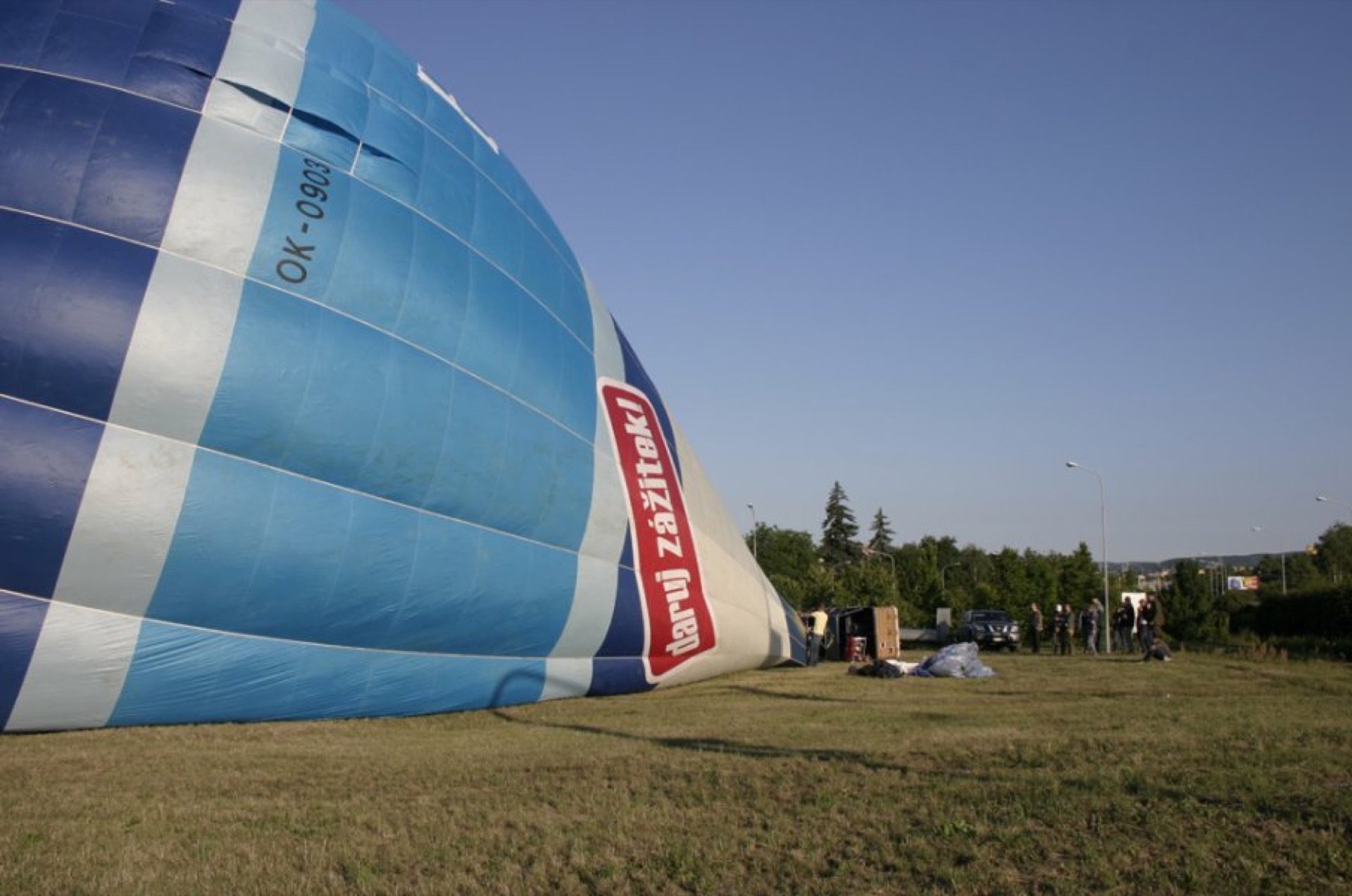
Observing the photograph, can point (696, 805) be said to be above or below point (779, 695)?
below

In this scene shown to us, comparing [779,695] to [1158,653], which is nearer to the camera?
[779,695]

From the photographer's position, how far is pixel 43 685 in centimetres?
938

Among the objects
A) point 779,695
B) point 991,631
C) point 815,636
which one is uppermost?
point 991,631

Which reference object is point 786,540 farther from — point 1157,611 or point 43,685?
point 43,685

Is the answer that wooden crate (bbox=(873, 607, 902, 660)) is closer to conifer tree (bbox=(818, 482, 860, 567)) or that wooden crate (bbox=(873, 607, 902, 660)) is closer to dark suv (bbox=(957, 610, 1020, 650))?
dark suv (bbox=(957, 610, 1020, 650))

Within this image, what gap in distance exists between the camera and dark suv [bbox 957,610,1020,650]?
33000 millimetres

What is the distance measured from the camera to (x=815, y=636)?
24.1 metres

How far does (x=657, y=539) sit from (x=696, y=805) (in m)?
8.04

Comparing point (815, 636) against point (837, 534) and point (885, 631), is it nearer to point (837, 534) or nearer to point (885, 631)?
point (885, 631)

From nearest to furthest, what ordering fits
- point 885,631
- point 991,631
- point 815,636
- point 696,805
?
point 696,805, point 815,636, point 885,631, point 991,631

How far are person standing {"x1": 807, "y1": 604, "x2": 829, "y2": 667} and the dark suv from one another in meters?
8.45

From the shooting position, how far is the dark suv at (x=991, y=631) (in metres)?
33.0

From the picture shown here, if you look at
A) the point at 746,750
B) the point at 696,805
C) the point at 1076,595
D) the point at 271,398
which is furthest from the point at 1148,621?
the point at 1076,595

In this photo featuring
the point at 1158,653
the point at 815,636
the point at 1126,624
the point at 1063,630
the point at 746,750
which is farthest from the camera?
the point at 1063,630
